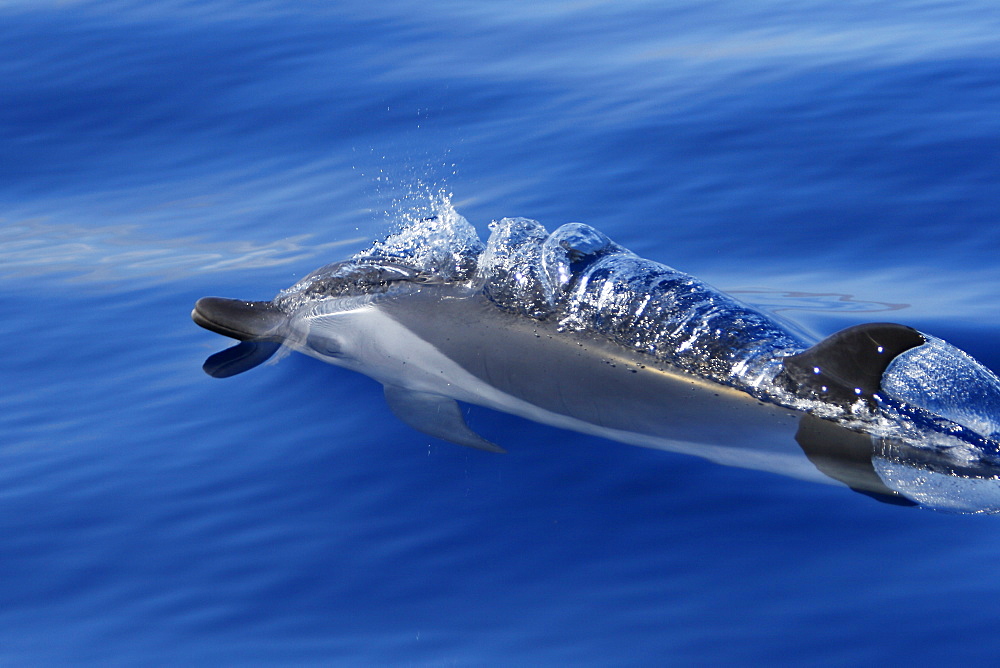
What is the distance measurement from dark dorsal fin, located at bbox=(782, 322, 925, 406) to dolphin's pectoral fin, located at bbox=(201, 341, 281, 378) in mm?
3300

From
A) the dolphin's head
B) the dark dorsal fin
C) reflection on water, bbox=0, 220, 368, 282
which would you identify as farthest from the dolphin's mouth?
the dark dorsal fin

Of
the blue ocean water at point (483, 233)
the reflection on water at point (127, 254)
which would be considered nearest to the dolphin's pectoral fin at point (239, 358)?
the blue ocean water at point (483, 233)

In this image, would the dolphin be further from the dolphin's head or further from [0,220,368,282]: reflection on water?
[0,220,368,282]: reflection on water

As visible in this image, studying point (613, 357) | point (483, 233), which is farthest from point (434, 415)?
point (483, 233)

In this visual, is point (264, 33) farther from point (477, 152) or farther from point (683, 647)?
point (683, 647)

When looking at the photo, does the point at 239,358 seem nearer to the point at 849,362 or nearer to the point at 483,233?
the point at 483,233

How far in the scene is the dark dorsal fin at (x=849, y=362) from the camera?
5.10 meters

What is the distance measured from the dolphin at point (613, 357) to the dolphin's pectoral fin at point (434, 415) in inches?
0.5

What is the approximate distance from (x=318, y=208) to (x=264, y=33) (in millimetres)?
5363

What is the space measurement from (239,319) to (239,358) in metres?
0.25

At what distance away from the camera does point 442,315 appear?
6656mm

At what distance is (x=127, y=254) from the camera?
9.63 metres

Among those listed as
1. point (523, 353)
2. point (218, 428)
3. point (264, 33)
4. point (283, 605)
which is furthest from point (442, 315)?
point (264, 33)

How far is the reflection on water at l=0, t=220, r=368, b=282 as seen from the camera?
927 centimetres
